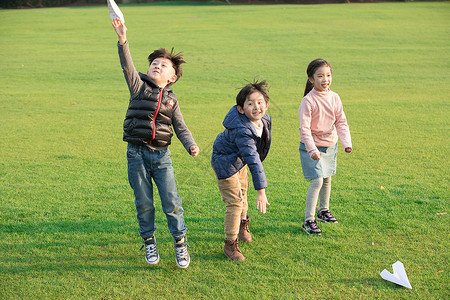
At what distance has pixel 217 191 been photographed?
5.09m

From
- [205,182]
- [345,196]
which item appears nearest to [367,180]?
[345,196]

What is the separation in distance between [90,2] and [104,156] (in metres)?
34.2

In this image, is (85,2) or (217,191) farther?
(85,2)

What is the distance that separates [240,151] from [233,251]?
0.84 meters

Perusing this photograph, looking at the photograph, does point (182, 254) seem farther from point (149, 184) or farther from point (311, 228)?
point (311, 228)

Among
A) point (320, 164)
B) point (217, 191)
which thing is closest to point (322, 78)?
point (320, 164)

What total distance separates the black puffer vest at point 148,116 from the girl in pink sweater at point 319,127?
48.8 inches

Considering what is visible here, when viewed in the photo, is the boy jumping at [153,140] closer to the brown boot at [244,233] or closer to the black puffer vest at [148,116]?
the black puffer vest at [148,116]

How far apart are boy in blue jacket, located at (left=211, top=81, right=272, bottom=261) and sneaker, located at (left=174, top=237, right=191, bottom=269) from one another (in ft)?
1.13

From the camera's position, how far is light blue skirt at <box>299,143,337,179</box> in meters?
4.06

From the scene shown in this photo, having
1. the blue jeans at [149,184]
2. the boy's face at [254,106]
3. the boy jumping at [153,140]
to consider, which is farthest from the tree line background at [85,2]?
the blue jeans at [149,184]

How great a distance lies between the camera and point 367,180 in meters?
5.34

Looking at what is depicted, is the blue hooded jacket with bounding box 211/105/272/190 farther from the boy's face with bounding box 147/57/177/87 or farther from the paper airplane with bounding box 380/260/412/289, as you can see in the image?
the paper airplane with bounding box 380/260/412/289

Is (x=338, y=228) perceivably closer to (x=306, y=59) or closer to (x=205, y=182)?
(x=205, y=182)
